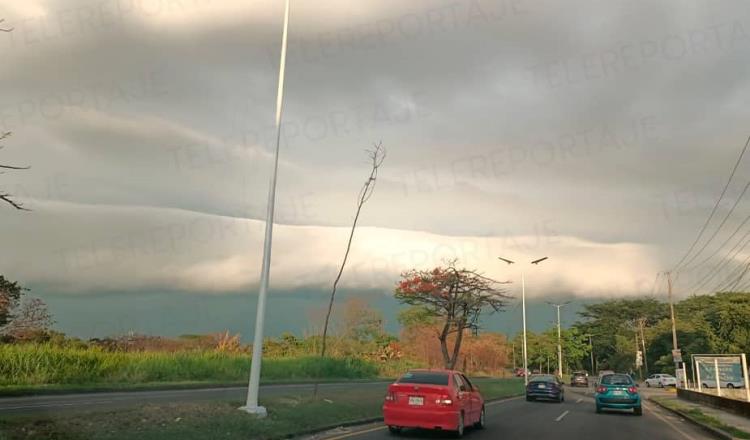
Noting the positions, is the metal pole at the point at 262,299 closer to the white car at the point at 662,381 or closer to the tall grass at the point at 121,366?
the tall grass at the point at 121,366

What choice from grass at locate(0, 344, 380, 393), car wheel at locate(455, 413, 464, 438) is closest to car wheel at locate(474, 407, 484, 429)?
car wheel at locate(455, 413, 464, 438)

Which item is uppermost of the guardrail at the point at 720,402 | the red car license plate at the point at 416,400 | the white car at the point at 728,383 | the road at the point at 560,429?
the white car at the point at 728,383

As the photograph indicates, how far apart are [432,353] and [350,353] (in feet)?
46.0

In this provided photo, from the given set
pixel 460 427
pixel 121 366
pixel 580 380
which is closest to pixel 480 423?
pixel 460 427

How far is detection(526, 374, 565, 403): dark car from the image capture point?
2956cm

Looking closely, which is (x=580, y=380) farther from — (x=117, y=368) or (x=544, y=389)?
(x=117, y=368)

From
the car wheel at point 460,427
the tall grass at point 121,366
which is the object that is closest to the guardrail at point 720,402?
the car wheel at point 460,427

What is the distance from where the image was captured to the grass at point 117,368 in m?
24.5

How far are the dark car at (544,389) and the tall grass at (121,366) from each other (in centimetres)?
1073

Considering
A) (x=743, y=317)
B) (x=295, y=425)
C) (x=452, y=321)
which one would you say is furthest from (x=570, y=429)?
(x=743, y=317)

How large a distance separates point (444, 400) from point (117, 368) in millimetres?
20039

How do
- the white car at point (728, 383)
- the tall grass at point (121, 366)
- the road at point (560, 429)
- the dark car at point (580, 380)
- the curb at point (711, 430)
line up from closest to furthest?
the road at point (560, 429)
the curb at point (711, 430)
the tall grass at point (121, 366)
the white car at point (728, 383)
the dark car at point (580, 380)

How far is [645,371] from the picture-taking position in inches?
3514

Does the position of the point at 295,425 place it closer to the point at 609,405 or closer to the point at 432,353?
the point at 609,405
